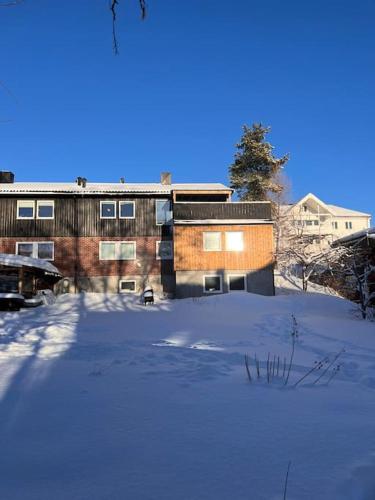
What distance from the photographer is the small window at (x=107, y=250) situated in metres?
27.1

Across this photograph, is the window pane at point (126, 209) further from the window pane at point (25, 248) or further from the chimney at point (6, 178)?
the chimney at point (6, 178)

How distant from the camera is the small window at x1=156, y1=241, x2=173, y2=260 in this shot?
2722 centimetres

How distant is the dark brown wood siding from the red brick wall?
0.48 m

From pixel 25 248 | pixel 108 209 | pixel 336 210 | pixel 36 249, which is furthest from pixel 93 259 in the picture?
pixel 336 210

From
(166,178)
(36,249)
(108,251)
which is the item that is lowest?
(108,251)

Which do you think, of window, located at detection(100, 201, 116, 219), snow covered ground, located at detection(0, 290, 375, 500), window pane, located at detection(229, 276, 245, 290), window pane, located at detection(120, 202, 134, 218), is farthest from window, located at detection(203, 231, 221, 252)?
snow covered ground, located at detection(0, 290, 375, 500)

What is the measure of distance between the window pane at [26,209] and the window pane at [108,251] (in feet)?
17.6

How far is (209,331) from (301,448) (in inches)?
317

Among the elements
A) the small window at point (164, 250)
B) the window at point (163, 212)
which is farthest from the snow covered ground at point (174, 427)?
the window at point (163, 212)

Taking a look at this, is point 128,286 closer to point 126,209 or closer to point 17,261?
point 126,209

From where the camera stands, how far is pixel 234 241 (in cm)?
2523

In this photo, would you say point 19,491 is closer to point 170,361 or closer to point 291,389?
point 291,389

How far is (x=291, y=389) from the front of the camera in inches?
180

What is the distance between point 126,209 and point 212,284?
834 centimetres
